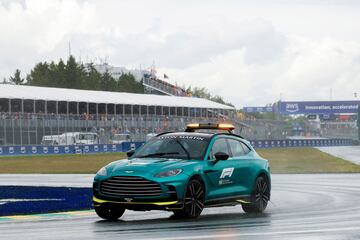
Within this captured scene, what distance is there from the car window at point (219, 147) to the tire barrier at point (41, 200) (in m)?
3.38

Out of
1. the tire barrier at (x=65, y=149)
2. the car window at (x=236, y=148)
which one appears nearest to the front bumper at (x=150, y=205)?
the car window at (x=236, y=148)

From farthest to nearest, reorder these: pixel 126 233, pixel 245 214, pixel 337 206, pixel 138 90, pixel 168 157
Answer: pixel 138 90 → pixel 337 206 → pixel 245 214 → pixel 168 157 → pixel 126 233

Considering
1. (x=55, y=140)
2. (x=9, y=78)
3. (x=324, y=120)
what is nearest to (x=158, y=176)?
(x=55, y=140)

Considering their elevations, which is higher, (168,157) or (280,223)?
(168,157)

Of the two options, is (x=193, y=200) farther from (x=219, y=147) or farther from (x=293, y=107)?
(x=293, y=107)

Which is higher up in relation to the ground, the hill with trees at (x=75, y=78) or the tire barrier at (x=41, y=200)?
the hill with trees at (x=75, y=78)

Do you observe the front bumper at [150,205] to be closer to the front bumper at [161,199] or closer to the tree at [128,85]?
the front bumper at [161,199]

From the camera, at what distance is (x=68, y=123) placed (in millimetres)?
63188

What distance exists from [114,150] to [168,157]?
1993 inches

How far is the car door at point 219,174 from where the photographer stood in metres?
15.0

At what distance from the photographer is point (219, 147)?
51.8 ft

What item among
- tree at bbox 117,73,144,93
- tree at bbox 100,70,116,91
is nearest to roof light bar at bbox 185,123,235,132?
tree at bbox 100,70,116,91

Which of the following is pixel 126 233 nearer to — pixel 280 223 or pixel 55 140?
pixel 280 223

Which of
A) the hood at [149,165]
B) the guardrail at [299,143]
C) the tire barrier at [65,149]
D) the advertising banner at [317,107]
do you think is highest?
the advertising banner at [317,107]
